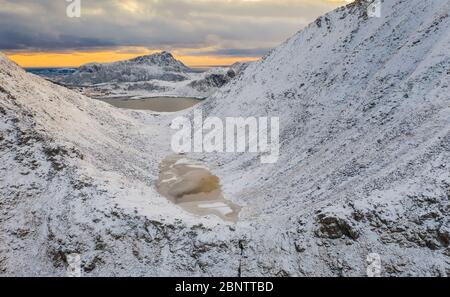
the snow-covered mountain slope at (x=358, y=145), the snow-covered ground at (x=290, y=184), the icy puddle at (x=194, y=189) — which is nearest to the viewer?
the snow-covered mountain slope at (x=358, y=145)

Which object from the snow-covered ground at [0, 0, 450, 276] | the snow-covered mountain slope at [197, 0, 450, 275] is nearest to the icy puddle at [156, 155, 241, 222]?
the snow-covered ground at [0, 0, 450, 276]

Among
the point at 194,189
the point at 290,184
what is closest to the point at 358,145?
the point at 290,184

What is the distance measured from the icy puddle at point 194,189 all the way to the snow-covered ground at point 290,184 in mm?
1521

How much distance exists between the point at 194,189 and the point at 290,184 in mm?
12574

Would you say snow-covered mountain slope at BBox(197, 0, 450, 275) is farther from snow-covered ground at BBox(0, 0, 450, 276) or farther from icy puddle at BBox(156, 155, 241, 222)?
icy puddle at BBox(156, 155, 241, 222)

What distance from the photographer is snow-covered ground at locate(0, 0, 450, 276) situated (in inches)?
945

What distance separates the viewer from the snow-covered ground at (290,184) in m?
24.0

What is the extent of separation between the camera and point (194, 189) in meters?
44.4

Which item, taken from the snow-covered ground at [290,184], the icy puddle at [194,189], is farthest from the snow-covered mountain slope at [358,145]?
the icy puddle at [194,189]

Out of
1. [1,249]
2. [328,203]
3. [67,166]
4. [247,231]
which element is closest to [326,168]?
[328,203]


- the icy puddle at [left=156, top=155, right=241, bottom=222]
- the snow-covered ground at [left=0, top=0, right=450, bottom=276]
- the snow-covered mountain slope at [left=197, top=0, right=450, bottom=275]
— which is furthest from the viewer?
the icy puddle at [left=156, top=155, right=241, bottom=222]

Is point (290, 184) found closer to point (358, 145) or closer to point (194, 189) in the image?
point (358, 145)

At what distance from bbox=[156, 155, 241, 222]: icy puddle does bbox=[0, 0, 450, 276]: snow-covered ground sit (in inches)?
59.9

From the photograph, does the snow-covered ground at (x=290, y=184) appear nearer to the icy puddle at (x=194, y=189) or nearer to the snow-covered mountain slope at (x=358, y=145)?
the snow-covered mountain slope at (x=358, y=145)
